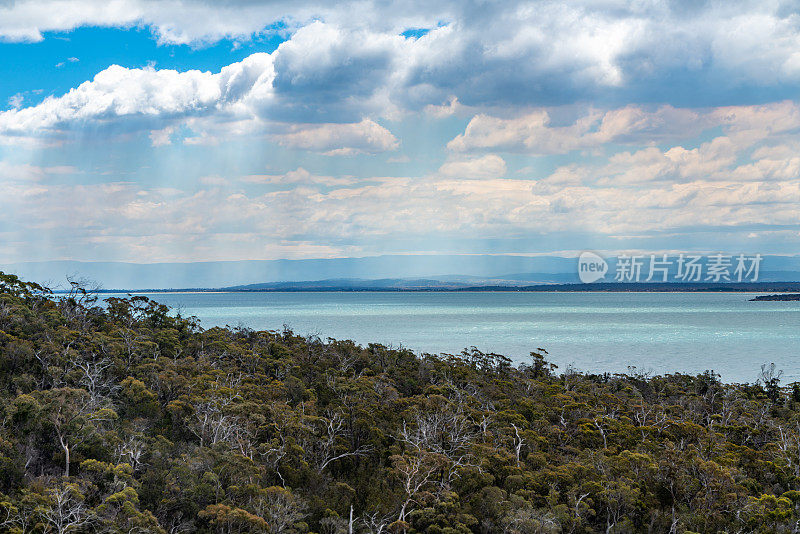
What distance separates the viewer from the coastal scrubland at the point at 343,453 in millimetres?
19438

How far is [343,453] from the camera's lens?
26766mm

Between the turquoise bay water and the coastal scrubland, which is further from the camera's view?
the turquoise bay water

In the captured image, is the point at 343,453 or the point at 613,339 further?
the point at 613,339

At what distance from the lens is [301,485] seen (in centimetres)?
2292

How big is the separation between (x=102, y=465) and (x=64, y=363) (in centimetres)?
1300

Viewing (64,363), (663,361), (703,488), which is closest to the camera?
(703,488)

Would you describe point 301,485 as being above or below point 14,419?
below

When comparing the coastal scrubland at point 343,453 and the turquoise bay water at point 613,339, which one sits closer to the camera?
the coastal scrubland at point 343,453

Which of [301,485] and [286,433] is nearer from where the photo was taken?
[301,485]

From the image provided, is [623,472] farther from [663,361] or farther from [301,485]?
[663,361]

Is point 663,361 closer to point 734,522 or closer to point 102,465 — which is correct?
point 734,522

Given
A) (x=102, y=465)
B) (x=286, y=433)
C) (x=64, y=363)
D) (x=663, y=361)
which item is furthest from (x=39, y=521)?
(x=663, y=361)

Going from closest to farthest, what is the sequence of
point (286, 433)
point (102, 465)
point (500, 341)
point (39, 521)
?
1. point (39, 521)
2. point (102, 465)
3. point (286, 433)
4. point (500, 341)

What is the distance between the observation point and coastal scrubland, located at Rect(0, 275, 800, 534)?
1944 centimetres
